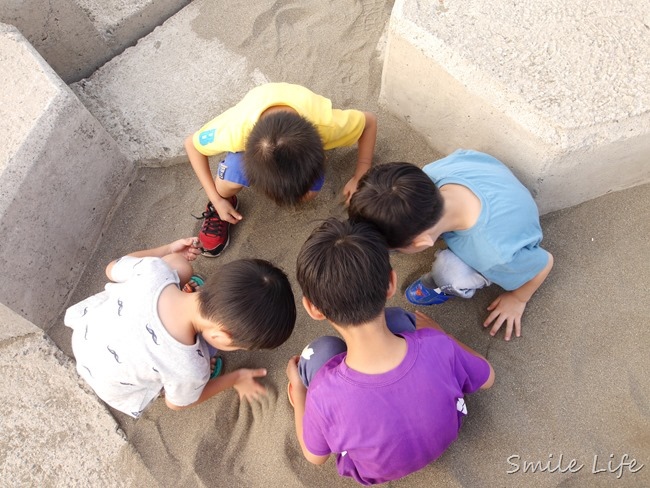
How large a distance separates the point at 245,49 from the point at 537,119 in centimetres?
136

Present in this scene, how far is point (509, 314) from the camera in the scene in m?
1.71

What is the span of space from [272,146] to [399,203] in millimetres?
421

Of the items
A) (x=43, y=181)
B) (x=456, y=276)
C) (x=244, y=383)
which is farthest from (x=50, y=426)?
(x=456, y=276)

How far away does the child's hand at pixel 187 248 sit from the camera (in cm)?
179

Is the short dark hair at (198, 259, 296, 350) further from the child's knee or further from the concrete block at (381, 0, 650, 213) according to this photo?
the concrete block at (381, 0, 650, 213)

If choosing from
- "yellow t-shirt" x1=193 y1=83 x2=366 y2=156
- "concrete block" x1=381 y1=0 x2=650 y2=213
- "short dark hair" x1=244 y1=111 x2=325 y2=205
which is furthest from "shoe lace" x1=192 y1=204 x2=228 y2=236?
"concrete block" x1=381 y1=0 x2=650 y2=213

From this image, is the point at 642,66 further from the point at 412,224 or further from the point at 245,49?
the point at 245,49

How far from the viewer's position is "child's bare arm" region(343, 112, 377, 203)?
187 centimetres

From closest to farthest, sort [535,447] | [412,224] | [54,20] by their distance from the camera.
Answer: [412,224], [535,447], [54,20]

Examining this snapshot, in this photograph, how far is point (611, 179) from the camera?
1.79 m

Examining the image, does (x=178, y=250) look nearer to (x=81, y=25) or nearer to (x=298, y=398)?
(x=298, y=398)

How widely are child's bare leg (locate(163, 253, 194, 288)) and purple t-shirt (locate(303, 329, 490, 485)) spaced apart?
25.4 inches

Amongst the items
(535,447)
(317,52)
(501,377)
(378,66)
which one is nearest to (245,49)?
(317,52)

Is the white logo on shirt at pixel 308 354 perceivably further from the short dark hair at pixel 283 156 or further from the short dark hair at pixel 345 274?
the short dark hair at pixel 283 156
